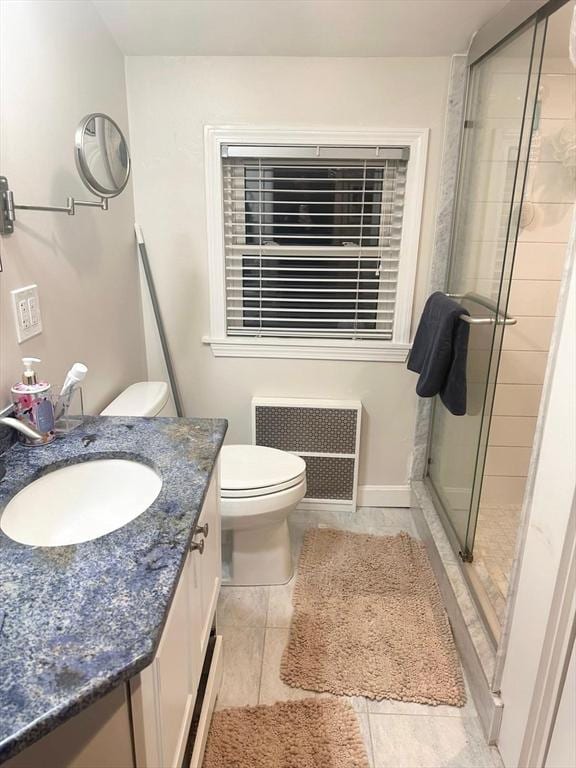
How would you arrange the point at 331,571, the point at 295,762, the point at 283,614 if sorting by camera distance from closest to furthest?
the point at 295,762
the point at 283,614
the point at 331,571

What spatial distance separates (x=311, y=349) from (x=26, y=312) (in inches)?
51.9

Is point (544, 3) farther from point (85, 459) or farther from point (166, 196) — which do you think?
point (85, 459)

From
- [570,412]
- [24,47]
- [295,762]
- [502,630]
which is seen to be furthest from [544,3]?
[295,762]

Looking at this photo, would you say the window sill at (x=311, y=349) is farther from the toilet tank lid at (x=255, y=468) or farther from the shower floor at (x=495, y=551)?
the shower floor at (x=495, y=551)

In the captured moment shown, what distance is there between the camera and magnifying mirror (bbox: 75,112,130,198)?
4.70 feet

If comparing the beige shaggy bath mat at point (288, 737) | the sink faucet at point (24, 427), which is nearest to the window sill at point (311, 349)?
the sink faucet at point (24, 427)

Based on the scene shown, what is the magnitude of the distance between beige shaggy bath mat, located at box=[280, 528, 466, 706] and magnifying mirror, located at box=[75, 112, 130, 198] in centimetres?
159

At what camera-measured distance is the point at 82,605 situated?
0.80 metres

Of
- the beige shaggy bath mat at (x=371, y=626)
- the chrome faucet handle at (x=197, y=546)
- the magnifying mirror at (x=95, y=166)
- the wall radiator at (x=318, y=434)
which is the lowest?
the beige shaggy bath mat at (x=371, y=626)

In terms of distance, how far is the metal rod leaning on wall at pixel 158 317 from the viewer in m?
2.29

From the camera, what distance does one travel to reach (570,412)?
3.70ft

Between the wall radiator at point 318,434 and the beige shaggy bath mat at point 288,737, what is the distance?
1086 mm

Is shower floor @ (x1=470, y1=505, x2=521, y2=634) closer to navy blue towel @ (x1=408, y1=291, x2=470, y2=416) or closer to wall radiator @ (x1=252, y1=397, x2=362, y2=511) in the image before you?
navy blue towel @ (x1=408, y1=291, x2=470, y2=416)

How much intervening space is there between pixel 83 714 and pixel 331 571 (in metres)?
1.54
